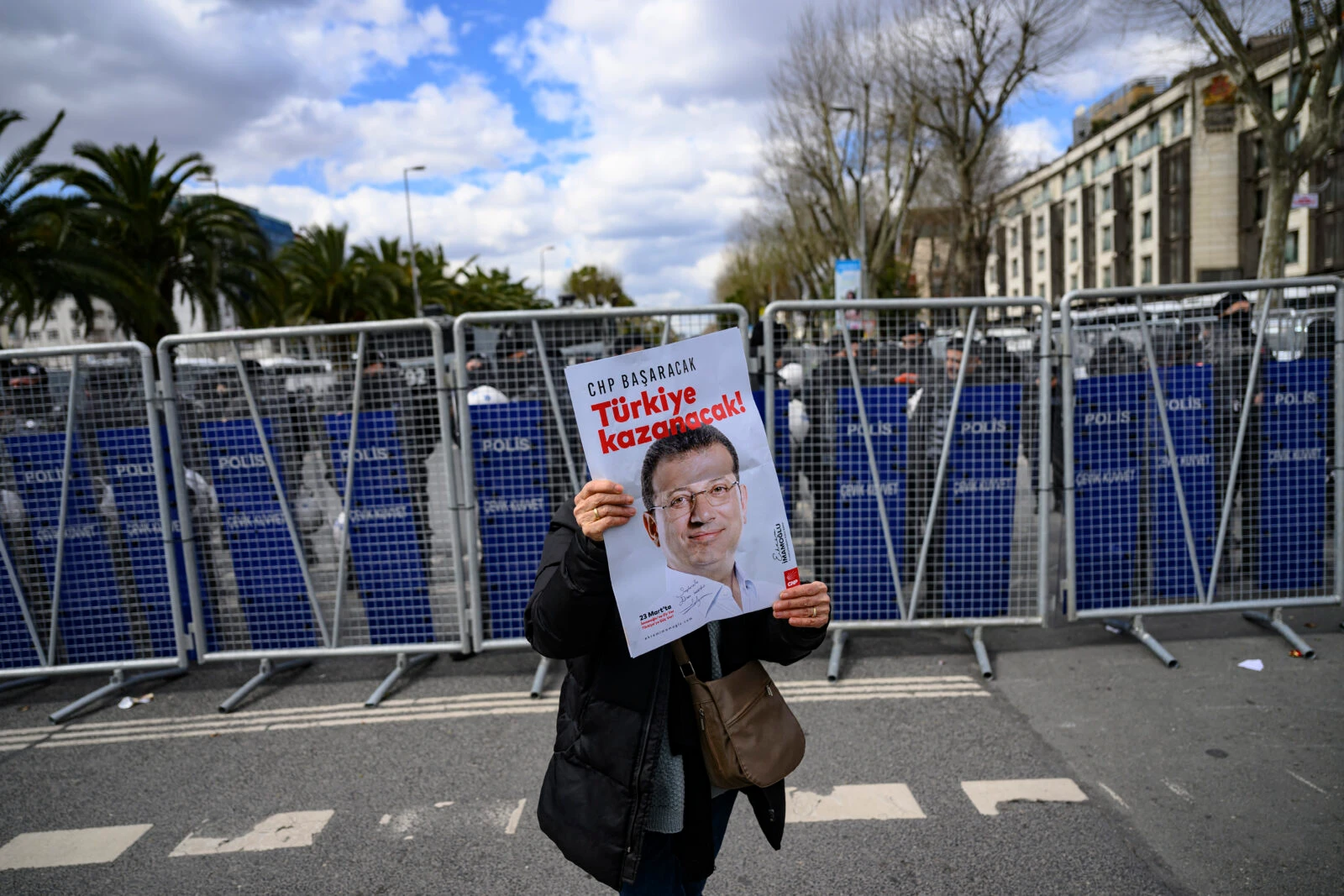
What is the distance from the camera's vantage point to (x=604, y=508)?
1887 mm

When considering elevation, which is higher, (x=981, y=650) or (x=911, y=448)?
(x=911, y=448)

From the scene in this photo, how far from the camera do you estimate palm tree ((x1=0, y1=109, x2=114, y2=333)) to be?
16422 millimetres

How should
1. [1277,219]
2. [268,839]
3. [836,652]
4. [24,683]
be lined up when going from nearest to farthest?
[268,839], [836,652], [24,683], [1277,219]

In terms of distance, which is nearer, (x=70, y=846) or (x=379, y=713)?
(x=70, y=846)

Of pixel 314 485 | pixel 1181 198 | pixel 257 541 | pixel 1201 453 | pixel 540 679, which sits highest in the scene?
pixel 1181 198

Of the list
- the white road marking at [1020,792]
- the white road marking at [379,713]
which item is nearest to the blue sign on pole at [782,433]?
the white road marking at [379,713]

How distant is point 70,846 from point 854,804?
11.3 ft

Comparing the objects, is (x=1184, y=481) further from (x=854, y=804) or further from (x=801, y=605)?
(x=801, y=605)

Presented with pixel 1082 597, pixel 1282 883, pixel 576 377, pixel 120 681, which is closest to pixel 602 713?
pixel 576 377

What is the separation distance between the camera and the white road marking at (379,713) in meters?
4.93

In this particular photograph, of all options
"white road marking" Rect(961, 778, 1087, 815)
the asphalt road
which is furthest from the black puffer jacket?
"white road marking" Rect(961, 778, 1087, 815)

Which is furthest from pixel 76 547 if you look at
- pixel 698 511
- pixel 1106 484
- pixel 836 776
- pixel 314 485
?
pixel 1106 484

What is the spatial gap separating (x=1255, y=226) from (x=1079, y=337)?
166 feet

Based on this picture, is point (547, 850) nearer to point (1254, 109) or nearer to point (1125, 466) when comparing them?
point (1125, 466)
